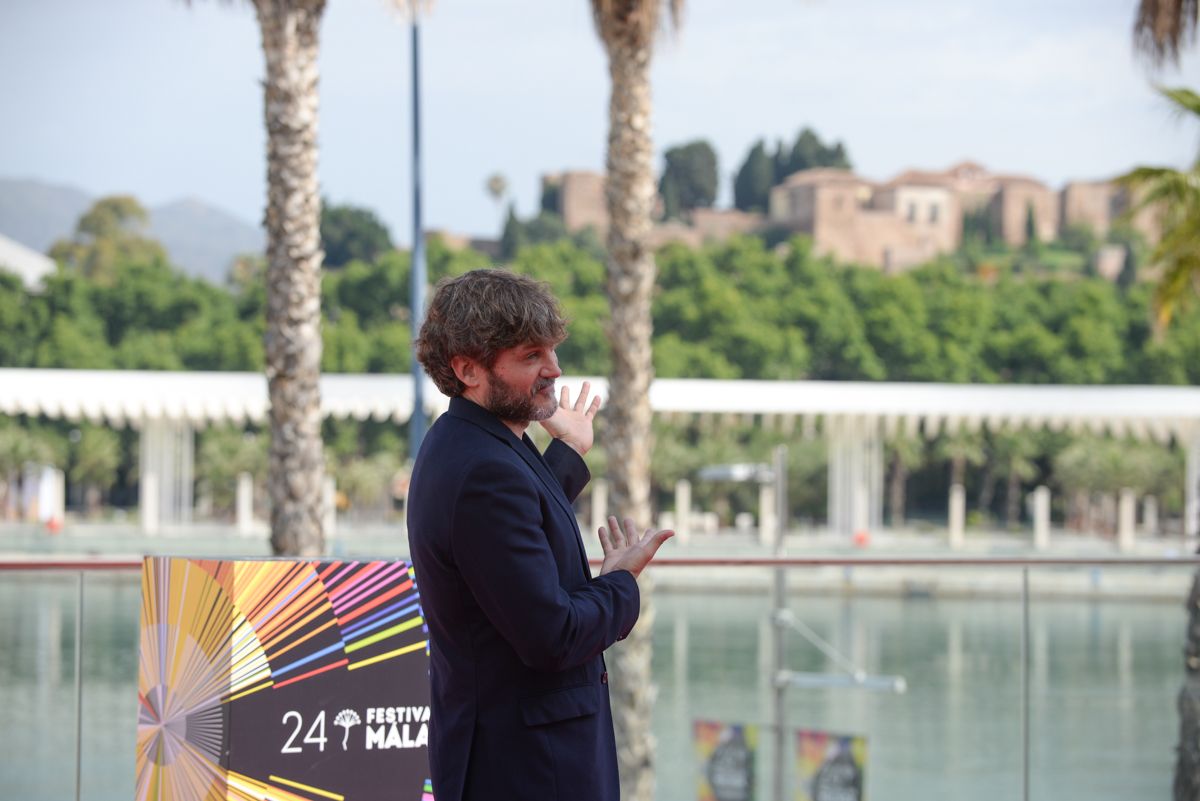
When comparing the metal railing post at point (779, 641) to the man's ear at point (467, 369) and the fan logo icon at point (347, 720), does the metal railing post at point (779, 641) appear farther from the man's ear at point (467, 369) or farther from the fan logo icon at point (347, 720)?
the man's ear at point (467, 369)

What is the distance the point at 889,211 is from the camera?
12019 centimetres

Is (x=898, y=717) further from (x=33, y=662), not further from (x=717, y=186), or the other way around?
(x=717, y=186)

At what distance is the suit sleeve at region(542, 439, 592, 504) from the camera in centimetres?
279

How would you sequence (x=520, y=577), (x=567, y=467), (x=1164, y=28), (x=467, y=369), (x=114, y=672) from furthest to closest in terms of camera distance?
(x=114, y=672) < (x=1164, y=28) < (x=567, y=467) < (x=467, y=369) < (x=520, y=577)

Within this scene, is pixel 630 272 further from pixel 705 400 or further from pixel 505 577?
pixel 705 400

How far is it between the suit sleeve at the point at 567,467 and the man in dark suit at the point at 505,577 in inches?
9.6

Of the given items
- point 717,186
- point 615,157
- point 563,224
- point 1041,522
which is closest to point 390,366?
point 1041,522

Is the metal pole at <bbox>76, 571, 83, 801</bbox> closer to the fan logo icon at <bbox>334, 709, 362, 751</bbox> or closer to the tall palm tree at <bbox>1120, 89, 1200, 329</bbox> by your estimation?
the fan logo icon at <bbox>334, 709, 362, 751</bbox>

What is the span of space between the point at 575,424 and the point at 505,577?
2.11ft

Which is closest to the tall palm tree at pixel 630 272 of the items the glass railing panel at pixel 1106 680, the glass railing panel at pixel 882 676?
the glass railing panel at pixel 882 676

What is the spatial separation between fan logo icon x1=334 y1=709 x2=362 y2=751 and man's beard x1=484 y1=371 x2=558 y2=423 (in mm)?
1489

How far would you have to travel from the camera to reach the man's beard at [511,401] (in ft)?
8.11

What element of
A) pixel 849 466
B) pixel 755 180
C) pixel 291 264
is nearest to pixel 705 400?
pixel 849 466

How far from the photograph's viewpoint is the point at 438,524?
2391mm
